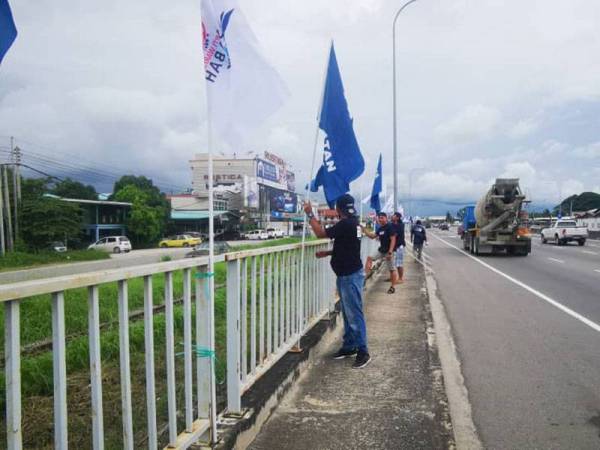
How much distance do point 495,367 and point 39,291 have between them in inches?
196

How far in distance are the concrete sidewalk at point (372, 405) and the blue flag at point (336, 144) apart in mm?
1898

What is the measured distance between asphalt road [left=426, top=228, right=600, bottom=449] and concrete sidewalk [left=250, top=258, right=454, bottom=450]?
415mm

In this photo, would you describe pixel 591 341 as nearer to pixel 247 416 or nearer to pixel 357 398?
pixel 357 398

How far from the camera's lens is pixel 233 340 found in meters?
3.47

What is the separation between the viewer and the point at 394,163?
21500mm

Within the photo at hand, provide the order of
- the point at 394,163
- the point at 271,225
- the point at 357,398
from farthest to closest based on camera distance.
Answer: the point at 271,225, the point at 394,163, the point at 357,398

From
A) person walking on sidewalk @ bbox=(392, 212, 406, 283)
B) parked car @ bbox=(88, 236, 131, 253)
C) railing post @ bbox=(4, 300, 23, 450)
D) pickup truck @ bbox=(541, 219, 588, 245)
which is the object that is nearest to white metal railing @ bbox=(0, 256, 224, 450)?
railing post @ bbox=(4, 300, 23, 450)

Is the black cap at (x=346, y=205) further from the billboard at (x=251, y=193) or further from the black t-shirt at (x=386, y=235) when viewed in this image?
the billboard at (x=251, y=193)

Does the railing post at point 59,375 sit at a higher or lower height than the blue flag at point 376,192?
lower

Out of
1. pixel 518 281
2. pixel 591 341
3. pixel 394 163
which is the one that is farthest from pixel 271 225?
pixel 591 341

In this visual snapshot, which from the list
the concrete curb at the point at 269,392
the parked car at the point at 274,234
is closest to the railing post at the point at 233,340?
the concrete curb at the point at 269,392

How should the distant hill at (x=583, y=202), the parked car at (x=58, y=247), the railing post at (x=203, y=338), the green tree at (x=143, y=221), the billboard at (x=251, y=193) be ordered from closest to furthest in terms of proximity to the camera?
the railing post at (x=203, y=338) → the parked car at (x=58, y=247) → the green tree at (x=143, y=221) → the billboard at (x=251, y=193) → the distant hill at (x=583, y=202)

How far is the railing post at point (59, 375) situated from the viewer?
191cm

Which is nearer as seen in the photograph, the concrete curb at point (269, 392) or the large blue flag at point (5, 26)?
the large blue flag at point (5, 26)
